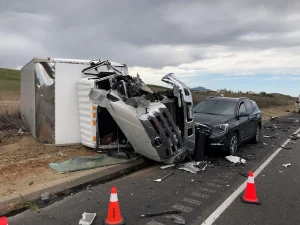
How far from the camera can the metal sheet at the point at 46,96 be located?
27.9ft

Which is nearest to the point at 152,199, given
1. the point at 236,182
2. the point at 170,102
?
the point at 236,182

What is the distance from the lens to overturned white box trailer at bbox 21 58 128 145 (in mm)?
8516

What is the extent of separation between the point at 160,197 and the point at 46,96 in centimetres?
471

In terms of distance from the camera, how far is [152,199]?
17.9ft

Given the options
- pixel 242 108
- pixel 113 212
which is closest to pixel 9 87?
pixel 242 108

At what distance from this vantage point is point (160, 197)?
219 inches

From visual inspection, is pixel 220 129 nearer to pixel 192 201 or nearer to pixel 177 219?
pixel 192 201

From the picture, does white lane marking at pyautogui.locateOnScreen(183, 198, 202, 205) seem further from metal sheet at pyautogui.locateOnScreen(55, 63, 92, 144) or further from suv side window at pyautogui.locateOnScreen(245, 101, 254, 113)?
suv side window at pyautogui.locateOnScreen(245, 101, 254, 113)

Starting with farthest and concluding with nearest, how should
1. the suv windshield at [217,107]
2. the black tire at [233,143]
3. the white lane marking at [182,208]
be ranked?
the suv windshield at [217,107]
the black tire at [233,143]
the white lane marking at [182,208]

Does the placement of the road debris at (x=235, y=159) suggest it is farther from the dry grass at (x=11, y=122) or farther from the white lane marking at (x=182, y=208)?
the dry grass at (x=11, y=122)

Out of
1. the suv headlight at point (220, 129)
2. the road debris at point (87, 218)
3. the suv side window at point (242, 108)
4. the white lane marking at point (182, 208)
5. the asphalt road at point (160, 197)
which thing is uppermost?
the suv side window at point (242, 108)

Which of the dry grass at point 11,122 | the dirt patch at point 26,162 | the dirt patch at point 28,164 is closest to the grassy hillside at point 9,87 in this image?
the dry grass at point 11,122

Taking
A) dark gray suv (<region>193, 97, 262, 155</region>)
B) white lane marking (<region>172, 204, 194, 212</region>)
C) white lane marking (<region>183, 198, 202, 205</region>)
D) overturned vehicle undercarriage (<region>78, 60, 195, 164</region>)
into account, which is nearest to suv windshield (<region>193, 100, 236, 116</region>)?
dark gray suv (<region>193, 97, 262, 155</region>)

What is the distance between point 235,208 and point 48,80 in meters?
5.99
